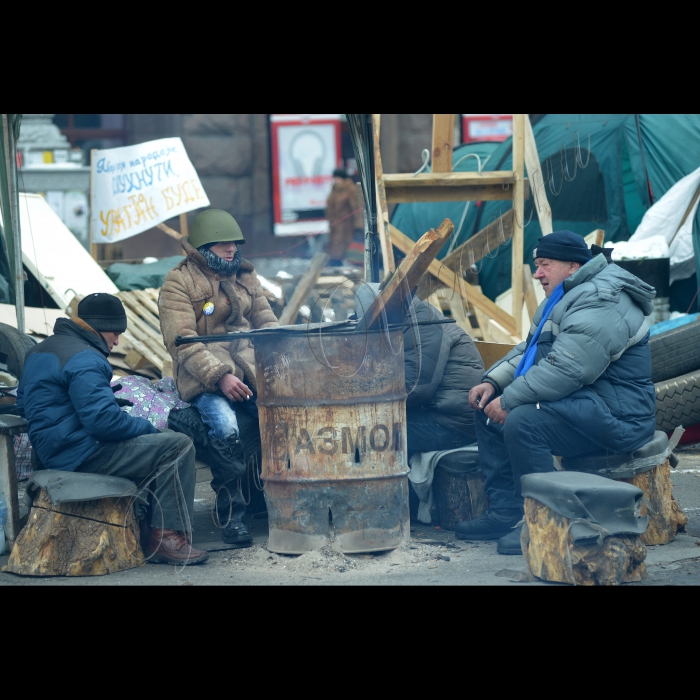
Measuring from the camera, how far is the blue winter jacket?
4.62 m

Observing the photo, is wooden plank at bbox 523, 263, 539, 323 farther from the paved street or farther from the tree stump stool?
the paved street

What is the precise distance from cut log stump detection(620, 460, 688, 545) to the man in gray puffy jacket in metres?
0.22

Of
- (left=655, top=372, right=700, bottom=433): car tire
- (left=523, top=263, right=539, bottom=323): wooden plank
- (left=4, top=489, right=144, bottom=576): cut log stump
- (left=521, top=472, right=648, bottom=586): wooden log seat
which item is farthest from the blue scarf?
(left=523, top=263, right=539, bottom=323): wooden plank

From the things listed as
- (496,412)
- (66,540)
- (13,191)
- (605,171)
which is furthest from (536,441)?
(605,171)

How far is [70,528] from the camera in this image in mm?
4676

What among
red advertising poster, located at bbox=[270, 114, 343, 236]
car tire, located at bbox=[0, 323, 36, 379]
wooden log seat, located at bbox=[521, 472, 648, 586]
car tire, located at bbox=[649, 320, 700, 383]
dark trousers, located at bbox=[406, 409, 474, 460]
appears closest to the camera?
wooden log seat, located at bbox=[521, 472, 648, 586]

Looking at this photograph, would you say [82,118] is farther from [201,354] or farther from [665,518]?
[665,518]

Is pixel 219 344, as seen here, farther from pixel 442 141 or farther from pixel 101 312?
pixel 442 141

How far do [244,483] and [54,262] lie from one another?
373cm

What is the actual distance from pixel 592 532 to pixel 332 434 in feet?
4.36

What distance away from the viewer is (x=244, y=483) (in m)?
5.86

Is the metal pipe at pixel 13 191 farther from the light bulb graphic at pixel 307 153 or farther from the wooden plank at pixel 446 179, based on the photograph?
the light bulb graphic at pixel 307 153

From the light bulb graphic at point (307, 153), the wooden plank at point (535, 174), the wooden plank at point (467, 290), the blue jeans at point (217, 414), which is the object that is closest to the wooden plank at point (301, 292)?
the wooden plank at point (467, 290)

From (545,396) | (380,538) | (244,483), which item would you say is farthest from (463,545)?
(244,483)
